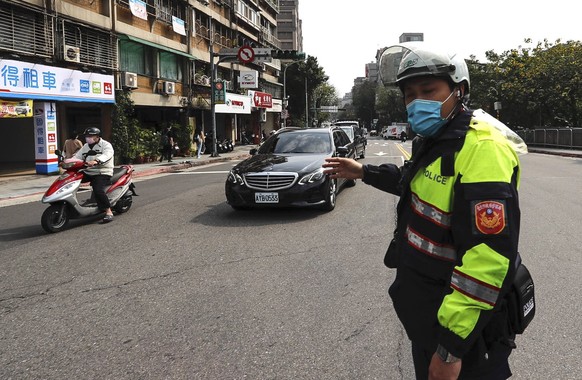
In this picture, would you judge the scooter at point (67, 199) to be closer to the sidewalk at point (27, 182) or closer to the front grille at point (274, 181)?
the front grille at point (274, 181)

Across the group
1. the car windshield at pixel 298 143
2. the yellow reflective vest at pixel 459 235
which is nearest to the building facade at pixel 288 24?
the car windshield at pixel 298 143

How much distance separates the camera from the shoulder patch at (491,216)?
1.49 metres

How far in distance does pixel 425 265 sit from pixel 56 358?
2704mm

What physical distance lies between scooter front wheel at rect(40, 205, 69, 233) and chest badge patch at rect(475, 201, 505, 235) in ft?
23.8

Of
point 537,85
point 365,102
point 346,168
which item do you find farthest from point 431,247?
point 365,102

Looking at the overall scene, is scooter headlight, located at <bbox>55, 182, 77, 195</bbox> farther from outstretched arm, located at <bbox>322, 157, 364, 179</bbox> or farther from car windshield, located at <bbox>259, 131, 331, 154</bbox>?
outstretched arm, located at <bbox>322, 157, 364, 179</bbox>

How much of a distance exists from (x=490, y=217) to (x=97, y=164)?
24.7ft

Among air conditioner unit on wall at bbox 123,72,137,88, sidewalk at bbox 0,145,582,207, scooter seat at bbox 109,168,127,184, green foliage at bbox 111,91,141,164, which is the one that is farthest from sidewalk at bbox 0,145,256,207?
air conditioner unit on wall at bbox 123,72,137,88

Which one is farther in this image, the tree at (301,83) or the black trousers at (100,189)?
the tree at (301,83)

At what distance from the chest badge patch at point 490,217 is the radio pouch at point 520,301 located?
0.28 meters

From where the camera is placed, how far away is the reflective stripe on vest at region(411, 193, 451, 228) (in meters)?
1.64

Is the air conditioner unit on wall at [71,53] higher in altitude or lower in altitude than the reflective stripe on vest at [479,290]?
higher

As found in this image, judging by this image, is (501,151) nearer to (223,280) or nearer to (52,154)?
(223,280)

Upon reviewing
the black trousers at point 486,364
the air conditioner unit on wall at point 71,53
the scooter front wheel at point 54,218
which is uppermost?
the air conditioner unit on wall at point 71,53
